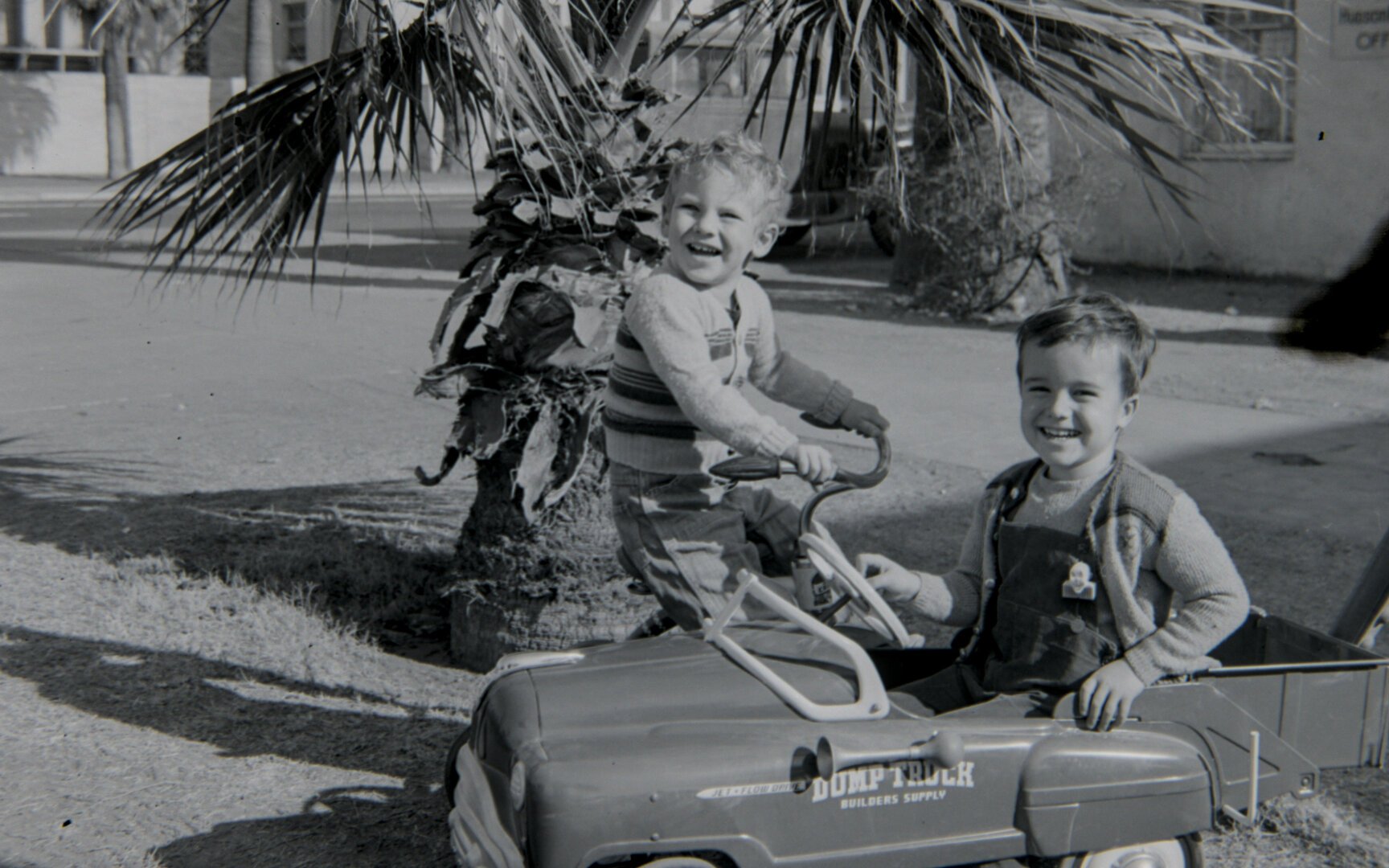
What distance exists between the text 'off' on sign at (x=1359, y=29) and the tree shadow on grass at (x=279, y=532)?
1018cm

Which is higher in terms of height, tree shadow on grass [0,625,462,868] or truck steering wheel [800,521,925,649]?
truck steering wheel [800,521,925,649]

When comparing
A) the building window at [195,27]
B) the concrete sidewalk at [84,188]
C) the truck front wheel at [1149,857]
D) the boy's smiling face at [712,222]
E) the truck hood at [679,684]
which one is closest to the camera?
the truck hood at [679,684]

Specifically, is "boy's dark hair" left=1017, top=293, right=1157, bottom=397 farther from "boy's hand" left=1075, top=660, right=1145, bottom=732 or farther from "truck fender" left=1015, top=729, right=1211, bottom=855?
"truck fender" left=1015, top=729, right=1211, bottom=855

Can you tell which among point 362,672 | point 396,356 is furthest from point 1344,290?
point 362,672

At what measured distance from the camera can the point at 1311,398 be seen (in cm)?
846

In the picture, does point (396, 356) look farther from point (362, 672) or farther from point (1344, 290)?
point (1344, 290)

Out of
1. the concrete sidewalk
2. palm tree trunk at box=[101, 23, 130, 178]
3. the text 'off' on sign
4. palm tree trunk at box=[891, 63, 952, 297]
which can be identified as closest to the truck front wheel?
palm tree trunk at box=[891, 63, 952, 297]

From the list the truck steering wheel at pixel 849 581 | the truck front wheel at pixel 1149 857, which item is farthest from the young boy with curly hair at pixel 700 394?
the truck front wheel at pixel 1149 857

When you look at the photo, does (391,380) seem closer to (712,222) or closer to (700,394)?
(712,222)

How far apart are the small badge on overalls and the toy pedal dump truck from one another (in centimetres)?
22

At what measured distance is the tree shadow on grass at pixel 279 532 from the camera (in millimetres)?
5008

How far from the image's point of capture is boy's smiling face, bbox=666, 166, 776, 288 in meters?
3.15

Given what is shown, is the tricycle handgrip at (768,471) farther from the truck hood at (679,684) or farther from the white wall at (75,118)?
the white wall at (75,118)

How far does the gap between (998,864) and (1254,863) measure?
81 centimetres
